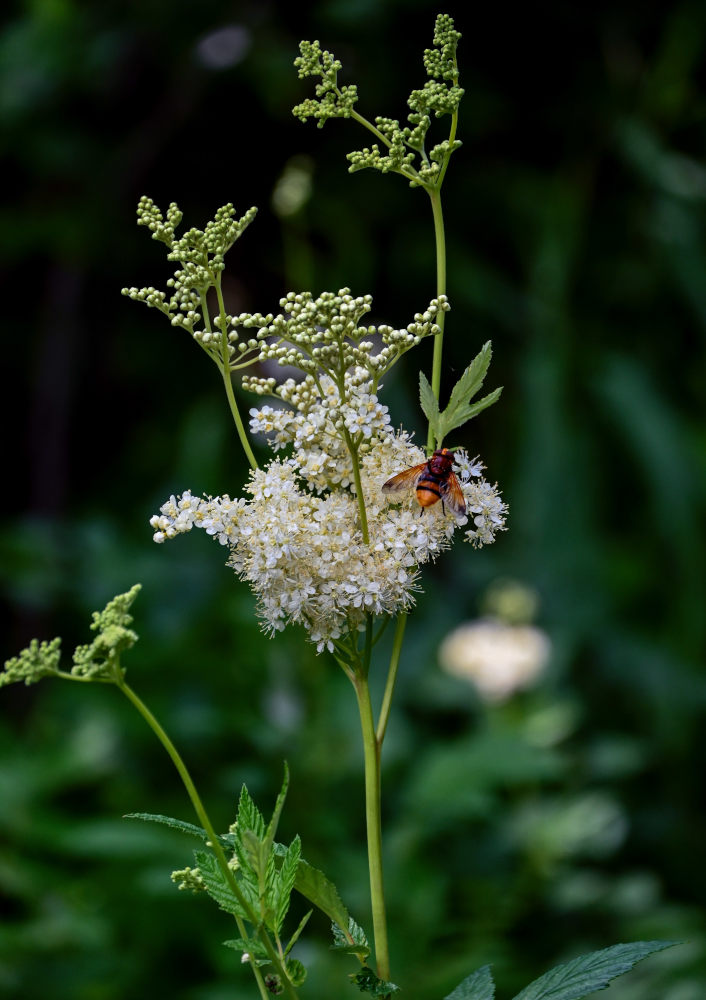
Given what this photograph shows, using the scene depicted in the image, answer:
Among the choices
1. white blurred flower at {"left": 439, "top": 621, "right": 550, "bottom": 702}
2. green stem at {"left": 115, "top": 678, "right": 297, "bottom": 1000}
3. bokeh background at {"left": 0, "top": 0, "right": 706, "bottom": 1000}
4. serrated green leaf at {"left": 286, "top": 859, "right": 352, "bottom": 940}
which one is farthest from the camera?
white blurred flower at {"left": 439, "top": 621, "right": 550, "bottom": 702}

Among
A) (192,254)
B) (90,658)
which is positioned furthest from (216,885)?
(192,254)

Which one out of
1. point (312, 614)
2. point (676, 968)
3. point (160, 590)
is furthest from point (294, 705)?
point (312, 614)

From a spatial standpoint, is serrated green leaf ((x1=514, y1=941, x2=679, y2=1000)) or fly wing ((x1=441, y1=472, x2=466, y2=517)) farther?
fly wing ((x1=441, y1=472, x2=466, y2=517))

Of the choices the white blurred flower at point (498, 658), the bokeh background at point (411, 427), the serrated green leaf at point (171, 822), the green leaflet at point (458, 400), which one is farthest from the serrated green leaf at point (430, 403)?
the white blurred flower at point (498, 658)

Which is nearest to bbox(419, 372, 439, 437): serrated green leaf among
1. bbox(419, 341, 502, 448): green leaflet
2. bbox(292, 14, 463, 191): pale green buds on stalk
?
bbox(419, 341, 502, 448): green leaflet

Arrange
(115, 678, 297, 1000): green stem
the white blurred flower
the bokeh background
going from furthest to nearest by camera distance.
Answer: the white blurred flower, the bokeh background, (115, 678, 297, 1000): green stem

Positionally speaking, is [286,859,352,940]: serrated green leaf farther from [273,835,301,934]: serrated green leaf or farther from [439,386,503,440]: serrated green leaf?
[439,386,503,440]: serrated green leaf
